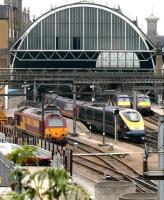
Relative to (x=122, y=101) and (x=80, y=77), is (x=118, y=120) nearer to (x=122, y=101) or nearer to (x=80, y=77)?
(x=122, y=101)

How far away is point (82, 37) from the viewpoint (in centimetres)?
8969

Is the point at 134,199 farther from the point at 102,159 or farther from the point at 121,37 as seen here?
the point at 121,37

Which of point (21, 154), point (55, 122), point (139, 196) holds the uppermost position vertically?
point (21, 154)

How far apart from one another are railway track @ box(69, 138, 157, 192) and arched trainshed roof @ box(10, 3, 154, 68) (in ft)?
155

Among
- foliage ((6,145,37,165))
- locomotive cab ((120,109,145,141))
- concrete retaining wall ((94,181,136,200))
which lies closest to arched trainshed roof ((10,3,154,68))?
locomotive cab ((120,109,145,141))

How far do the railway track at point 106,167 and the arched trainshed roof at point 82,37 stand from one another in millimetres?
47355

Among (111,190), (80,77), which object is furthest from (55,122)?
(111,190)

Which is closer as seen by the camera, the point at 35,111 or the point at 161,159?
the point at 161,159

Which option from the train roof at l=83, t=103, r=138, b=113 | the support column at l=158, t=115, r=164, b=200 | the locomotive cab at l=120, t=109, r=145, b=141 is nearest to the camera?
the support column at l=158, t=115, r=164, b=200

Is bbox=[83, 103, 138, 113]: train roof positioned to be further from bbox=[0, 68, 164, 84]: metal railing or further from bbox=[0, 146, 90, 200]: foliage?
bbox=[0, 146, 90, 200]: foliage

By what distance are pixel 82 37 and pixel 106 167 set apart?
55.5 metres

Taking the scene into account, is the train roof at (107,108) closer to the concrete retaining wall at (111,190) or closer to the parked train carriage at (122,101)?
the parked train carriage at (122,101)

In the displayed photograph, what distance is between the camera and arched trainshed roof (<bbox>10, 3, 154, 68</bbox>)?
8988 cm

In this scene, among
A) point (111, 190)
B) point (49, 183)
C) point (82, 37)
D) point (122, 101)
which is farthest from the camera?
point (82, 37)
